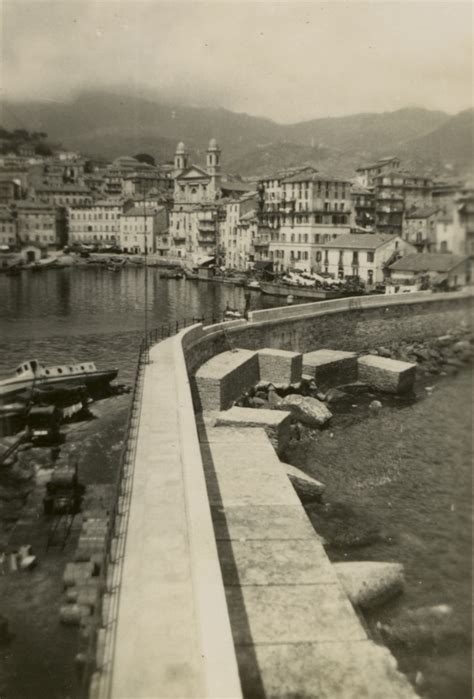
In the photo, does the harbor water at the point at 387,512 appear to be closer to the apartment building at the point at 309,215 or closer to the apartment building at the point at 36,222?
the apartment building at the point at 309,215

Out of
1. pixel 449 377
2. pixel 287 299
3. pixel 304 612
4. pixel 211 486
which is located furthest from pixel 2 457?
pixel 287 299

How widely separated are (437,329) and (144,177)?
276ft

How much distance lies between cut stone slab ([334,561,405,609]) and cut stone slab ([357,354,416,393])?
14572mm

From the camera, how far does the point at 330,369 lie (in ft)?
87.0

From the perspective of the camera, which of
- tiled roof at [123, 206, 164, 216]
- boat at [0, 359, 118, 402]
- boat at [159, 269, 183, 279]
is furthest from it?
tiled roof at [123, 206, 164, 216]

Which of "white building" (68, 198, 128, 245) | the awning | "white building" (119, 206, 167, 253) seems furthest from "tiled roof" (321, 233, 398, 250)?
"white building" (68, 198, 128, 245)

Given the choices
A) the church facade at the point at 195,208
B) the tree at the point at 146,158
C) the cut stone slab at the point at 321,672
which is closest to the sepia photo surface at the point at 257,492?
the cut stone slab at the point at 321,672

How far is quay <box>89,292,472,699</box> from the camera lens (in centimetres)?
630

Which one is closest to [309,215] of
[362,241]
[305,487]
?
[362,241]

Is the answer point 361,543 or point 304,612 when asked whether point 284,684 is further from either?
point 361,543

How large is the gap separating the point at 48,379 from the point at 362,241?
34.8m

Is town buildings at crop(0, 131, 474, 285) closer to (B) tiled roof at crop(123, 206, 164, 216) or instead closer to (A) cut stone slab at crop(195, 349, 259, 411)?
(B) tiled roof at crop(123, 206, 164, 216)

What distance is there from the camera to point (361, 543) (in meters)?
12.8

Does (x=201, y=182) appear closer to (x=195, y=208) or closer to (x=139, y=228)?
(x=139, y=228)
